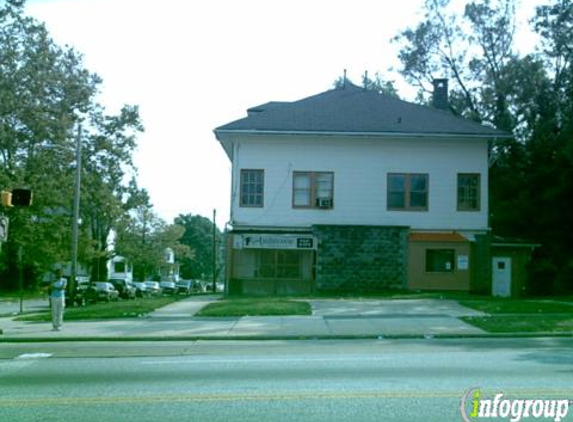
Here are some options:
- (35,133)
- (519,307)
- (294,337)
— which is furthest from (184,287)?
(294,337)

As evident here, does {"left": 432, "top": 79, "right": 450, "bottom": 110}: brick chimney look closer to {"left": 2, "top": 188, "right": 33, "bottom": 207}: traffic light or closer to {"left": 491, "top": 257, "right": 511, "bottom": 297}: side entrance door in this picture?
{"left": 491, "top": 257, "right": 511, "bottom": 297}: side entrance door

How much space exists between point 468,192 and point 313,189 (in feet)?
24.2

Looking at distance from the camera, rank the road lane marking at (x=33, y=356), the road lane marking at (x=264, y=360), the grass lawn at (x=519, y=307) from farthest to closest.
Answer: the grass lawn at (x=519, y=307) < the road lane marking at (x=33, y=356) < the road lane marking at (x=264, y=360)

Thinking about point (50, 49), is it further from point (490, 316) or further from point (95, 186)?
point (490, 316)

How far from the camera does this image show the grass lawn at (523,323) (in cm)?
1830

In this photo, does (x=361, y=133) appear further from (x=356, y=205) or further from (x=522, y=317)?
(x=522, y=317)

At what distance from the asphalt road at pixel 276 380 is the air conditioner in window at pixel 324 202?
64.3 ft

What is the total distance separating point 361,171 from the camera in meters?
35.7

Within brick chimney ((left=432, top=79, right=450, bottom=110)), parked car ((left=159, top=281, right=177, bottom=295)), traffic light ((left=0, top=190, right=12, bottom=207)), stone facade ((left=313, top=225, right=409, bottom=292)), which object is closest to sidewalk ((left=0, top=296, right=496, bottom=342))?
traffic light ((left=0, top=190, right=12, bottom=207))

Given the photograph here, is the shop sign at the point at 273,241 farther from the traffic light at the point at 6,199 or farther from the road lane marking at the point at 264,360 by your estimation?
the road lane marking at the point at 264,360

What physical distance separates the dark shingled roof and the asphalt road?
20.3m

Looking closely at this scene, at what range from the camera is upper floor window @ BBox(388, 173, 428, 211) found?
35.7 metres

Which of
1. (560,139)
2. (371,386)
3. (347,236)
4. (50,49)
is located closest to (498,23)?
(560,139)

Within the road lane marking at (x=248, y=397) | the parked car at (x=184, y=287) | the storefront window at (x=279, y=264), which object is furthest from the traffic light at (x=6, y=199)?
the parked car at (x=184, y=287)
